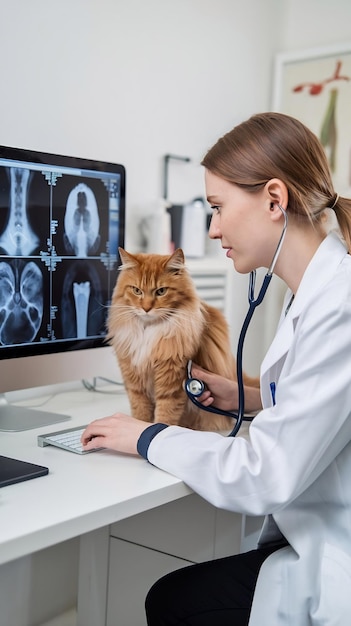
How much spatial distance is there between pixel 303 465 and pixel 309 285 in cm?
31

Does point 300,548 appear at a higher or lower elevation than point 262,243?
lower

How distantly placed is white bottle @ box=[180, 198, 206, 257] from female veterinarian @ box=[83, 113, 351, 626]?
Answer: 1.07 metres

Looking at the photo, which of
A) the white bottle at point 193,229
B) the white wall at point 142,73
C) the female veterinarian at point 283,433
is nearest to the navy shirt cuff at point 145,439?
the female veterinarian at point 283,433

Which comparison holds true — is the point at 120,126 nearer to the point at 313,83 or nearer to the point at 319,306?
the point at 313,83

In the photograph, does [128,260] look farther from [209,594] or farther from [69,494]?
[209,594]

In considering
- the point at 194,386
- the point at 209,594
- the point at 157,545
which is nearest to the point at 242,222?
the point at 194,386

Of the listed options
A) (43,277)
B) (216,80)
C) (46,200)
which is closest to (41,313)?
(43,277)

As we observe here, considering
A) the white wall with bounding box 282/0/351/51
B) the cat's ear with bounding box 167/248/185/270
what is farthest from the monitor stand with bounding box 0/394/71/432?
the white wall with bounding box 282/0/351/51

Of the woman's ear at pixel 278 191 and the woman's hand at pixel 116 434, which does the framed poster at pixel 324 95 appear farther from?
the woman's hand at pixel 116 434

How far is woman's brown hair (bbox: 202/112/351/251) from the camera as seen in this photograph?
122 centimetres

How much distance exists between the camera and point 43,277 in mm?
1521

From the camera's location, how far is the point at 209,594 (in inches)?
49.4

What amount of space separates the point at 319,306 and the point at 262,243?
0.23 meters

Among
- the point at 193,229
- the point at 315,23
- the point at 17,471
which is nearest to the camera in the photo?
the point at 17,471
